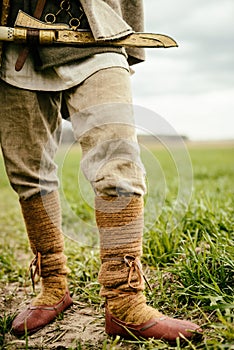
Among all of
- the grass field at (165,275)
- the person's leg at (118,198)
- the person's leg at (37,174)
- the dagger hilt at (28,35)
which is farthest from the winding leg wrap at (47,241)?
the dagger hilt at (28,35)

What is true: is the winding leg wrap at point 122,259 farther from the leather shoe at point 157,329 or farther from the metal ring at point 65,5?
the metal ring at point 65,5

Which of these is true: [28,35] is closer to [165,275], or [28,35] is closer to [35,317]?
[35,317]

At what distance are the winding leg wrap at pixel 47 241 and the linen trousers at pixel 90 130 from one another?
9 cm

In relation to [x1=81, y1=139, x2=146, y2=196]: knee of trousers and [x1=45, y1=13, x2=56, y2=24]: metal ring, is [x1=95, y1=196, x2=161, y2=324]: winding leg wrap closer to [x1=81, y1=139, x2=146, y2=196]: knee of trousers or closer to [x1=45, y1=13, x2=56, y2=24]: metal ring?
[x1=81, y1=139, x2=146, y2=196]: knee of trousers

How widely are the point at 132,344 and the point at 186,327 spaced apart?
0.23m

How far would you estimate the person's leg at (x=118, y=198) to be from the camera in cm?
194

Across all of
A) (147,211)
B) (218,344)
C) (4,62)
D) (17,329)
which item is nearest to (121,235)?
(218,344)

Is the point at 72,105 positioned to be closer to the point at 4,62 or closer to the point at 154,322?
the point at 4,62

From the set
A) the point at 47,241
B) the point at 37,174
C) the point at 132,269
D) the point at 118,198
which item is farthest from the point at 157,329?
the point at 37,174

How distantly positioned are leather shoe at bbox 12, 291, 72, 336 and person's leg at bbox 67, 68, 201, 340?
445 millimetres

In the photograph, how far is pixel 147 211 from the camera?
3844 mm

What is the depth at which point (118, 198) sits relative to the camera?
1956 mm

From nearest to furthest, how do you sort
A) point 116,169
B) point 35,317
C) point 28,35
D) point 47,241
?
point 116,169, point 28,35, point 35,317, point 47,241

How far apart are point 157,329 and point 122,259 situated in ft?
1.01
